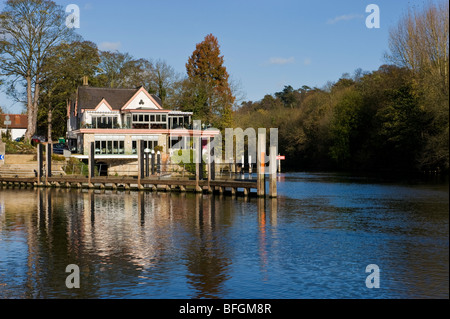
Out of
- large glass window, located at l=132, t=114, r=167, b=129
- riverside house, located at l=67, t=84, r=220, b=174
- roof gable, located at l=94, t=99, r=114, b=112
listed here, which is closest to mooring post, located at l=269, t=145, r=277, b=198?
riverside house, located at l=67, t=84, r=220, b=174

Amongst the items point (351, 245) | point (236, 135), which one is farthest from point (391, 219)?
point (236, 135)

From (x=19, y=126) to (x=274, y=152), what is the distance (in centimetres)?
10818

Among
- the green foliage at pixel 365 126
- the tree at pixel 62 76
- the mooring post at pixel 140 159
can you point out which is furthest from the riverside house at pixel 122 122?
the green foliage at pixel 365 126

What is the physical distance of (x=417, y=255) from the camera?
72.1 ft

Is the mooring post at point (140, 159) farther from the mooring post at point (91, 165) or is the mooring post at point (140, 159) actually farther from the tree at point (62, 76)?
the tree at point (62, 76)

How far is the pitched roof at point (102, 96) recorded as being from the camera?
3044 inches

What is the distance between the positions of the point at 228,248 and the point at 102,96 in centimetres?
5872

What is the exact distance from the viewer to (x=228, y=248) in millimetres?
24156

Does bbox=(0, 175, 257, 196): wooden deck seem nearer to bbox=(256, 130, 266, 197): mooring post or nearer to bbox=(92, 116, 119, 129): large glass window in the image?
bbox=(256, 130, 266, 197): mooring post

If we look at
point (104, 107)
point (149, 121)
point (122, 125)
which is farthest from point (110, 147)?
point (104, 107)

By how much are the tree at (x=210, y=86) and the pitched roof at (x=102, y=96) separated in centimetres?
1204

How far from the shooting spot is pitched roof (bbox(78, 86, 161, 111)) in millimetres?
77319

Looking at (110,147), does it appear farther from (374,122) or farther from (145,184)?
(374,122)

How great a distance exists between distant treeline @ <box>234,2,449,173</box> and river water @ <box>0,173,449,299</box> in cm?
1283
